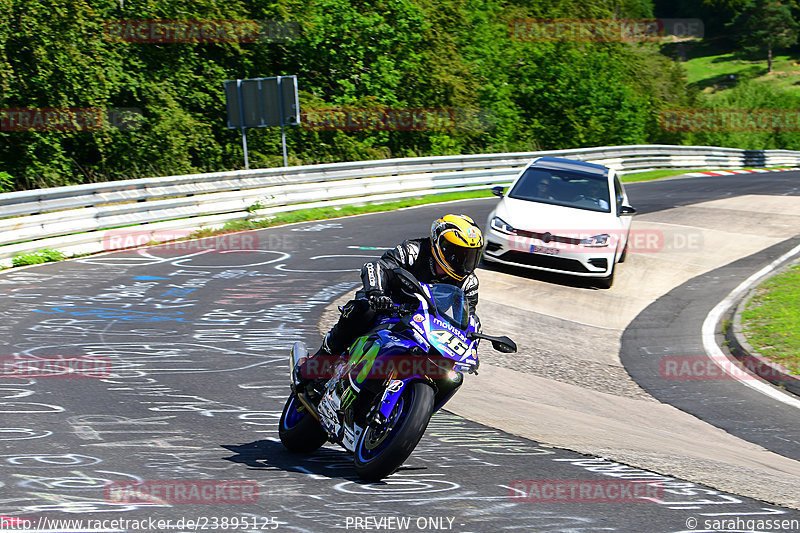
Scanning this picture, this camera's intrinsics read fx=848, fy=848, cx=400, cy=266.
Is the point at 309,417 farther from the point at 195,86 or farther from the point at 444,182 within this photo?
the point at 195,86

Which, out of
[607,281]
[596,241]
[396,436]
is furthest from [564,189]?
[396,436]

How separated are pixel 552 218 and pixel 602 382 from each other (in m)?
4.86

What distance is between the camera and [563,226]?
13625 mm

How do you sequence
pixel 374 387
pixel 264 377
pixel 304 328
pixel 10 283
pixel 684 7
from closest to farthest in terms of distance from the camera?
pixel 374 387 < pixel 264 377 < pixel 304 328 < pixel 10 283 < pixel 684 7

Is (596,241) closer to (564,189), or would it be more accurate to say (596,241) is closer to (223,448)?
(564,189)

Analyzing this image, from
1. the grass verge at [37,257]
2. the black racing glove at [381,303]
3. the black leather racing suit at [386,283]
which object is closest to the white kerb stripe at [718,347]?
the black leather racing suit at [386,283]

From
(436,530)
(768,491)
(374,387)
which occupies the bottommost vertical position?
(768,491)

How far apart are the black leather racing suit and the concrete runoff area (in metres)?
1.87

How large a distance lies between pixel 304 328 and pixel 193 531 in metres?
5.97

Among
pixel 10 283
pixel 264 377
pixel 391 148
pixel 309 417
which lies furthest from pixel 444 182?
pixel 309 417

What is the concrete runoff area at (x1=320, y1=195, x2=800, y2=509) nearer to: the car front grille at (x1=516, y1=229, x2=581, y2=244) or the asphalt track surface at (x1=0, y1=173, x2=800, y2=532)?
the asphalt track surface at (x1=0, y1=173, x2=800, y2=532)

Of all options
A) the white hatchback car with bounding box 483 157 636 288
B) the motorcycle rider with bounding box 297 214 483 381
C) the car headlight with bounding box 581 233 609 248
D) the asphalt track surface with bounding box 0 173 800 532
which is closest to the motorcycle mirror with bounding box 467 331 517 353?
the motorcycle rider with bounding box 297 214 483 381

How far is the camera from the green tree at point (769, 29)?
427 ft

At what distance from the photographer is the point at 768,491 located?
18.8 feet
